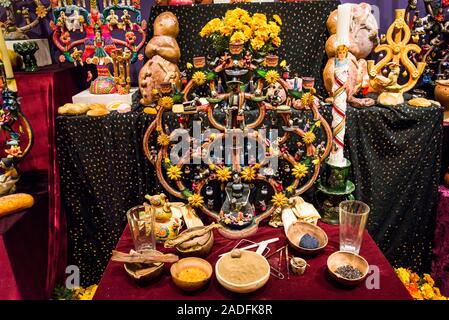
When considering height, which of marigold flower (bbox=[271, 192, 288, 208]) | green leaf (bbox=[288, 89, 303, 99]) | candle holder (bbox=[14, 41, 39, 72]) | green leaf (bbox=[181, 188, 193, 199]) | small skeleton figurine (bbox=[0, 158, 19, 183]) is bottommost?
marigold flower (bbox=[271, 192, 288, 208])

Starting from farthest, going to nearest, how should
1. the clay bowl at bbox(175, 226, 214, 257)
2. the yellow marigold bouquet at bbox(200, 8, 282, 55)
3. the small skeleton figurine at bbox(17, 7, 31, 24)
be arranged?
the small skeleton figurine at bbox(17, 7, 31, 24), the yellow marigold bouquet at bbox(200, 8, 282, 55), the clay bowl at bbox(175, 226, 214, 257)

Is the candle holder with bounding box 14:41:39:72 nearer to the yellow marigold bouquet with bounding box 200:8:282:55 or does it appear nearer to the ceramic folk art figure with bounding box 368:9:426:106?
the yellow marigold bouquet with bounding box 200:8:282:55

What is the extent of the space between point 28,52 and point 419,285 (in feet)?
8.56

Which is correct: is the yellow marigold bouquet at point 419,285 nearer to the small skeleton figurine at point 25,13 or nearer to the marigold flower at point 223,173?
the marigold flower at point 223,173

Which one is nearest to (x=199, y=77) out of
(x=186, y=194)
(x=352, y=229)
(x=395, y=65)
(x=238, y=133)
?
(x=238, y=133)

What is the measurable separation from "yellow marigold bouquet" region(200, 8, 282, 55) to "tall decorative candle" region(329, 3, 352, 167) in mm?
290

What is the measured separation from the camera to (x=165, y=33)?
6.72 ft

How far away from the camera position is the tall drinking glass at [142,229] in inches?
59.2

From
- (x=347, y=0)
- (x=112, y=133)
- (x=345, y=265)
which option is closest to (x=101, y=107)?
(x=112, y=133)

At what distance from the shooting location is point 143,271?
137 cm

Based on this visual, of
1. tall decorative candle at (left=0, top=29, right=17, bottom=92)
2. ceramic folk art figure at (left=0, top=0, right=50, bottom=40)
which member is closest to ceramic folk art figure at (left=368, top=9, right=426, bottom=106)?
tall decorative candle at (left=0, top=29, right=17, bottom=92)

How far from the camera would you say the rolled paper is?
160 cm

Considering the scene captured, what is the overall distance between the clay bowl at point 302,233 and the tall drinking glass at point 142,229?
56 centimetres

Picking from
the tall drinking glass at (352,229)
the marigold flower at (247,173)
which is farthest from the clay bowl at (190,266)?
the tall drinking glass at (352,229)
